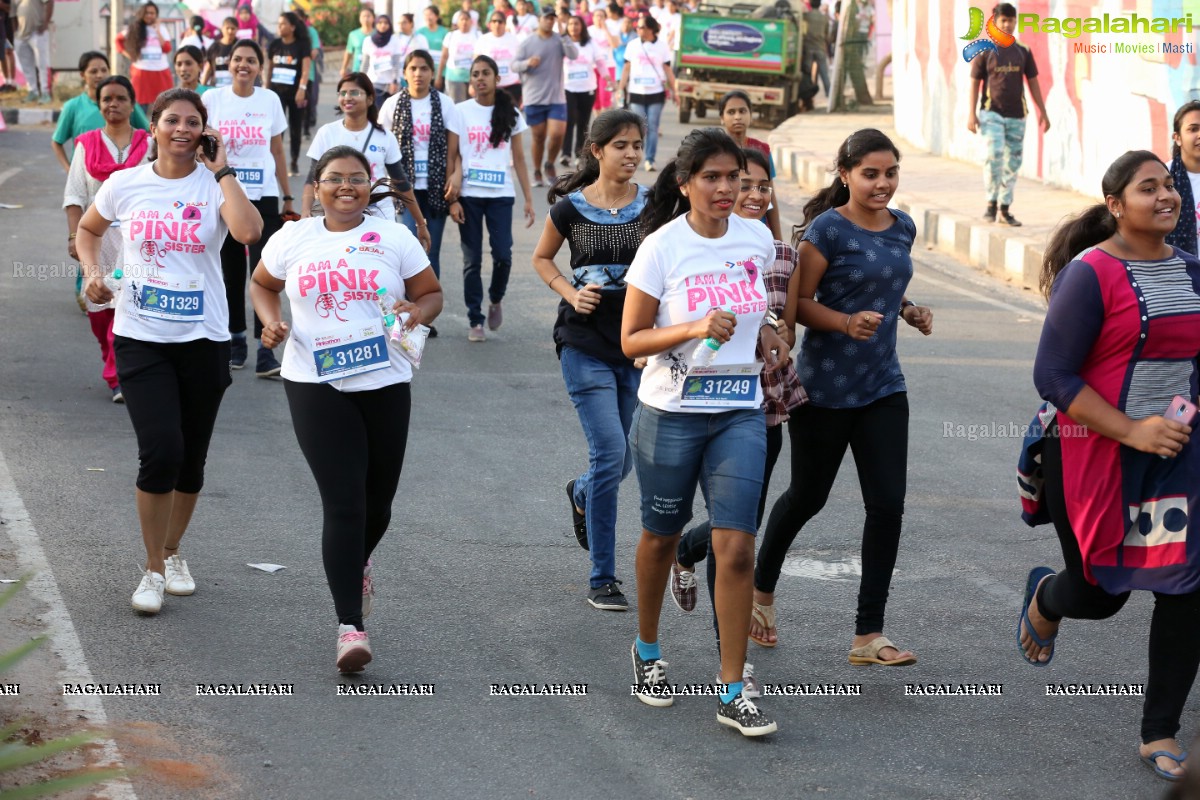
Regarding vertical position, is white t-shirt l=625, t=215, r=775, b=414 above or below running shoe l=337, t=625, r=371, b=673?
above

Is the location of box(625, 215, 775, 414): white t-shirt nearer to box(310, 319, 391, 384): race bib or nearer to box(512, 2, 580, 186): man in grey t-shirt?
box(310, 319, 391, 384): race bib

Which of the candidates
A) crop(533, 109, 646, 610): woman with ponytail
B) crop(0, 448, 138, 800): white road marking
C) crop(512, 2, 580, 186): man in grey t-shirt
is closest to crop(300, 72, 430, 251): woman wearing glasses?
crop(0, 448, 138, 800): white road marking

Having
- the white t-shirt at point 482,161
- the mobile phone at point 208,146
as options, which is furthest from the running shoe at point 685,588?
the white t-shirt at point 482,161

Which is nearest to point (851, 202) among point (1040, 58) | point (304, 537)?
point (304, 537)

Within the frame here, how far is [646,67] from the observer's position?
20500 millimetres

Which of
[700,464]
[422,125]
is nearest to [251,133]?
[422,125]

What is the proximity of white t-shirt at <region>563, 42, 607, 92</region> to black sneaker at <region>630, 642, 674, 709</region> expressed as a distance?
50.5 ft

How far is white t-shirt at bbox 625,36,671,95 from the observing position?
67.4ft

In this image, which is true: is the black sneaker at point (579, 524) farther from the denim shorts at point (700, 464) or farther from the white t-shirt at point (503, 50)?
the white t-shirt at point (503, 50)

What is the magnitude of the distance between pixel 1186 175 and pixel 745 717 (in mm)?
3798

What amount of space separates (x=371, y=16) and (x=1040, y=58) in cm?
945

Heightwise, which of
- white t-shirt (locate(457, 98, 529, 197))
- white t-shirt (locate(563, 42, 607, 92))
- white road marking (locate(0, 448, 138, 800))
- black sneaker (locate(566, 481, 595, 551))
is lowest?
white road marking (locate(0, 448, 138, 800))

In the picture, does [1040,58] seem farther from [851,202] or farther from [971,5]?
[851,202]

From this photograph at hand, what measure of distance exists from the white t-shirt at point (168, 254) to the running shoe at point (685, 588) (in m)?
1.94
